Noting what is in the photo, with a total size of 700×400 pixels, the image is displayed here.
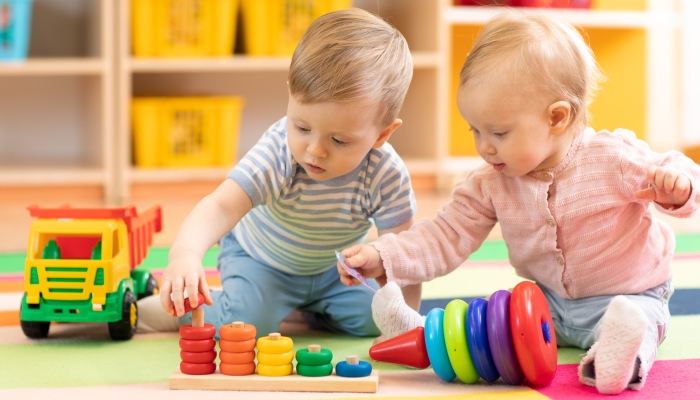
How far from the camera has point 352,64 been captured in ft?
3.02

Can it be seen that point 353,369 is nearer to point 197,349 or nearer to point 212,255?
point 197,349

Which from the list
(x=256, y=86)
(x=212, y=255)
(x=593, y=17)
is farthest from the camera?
(x=256, y=86)

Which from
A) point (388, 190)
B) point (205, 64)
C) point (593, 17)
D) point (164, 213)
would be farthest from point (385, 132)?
point (593, 17)

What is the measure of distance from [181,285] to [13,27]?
147 cm

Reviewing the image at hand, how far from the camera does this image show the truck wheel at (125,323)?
1016 mm

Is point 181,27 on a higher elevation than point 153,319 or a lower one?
higher

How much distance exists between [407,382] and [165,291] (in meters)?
0.27

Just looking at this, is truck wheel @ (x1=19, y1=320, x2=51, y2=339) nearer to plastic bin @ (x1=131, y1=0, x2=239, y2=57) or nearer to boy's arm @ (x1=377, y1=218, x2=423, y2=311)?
boy's arm @ (x1=377, y1=218, x2=423, y2=311)

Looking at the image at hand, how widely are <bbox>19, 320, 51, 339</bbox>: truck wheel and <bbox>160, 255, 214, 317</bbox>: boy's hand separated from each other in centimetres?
25

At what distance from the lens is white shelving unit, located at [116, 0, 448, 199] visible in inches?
82.5

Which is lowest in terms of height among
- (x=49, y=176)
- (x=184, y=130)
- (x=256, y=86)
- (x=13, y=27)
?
(x=49, y=176)

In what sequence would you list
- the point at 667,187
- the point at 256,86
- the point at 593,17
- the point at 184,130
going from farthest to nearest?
the point at 256,86, the point at 593,17, the point at 184,130, the point at 667,187

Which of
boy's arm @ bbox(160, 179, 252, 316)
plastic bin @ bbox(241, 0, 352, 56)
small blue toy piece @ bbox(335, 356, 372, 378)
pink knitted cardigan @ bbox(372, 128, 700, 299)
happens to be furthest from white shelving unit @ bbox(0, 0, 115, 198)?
small blue toy piece @ bbox(335, 356, 372, 378)

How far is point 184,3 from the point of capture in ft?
6.93
